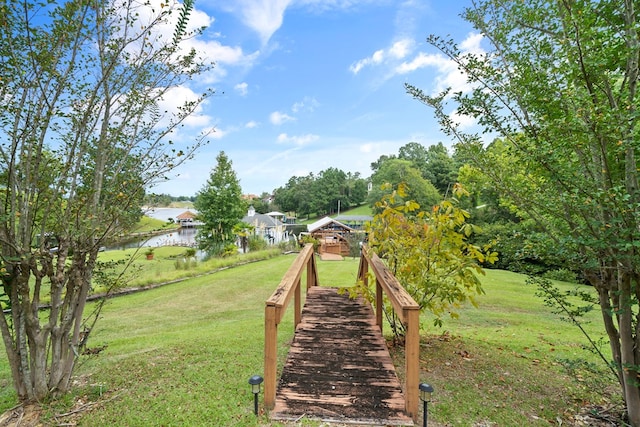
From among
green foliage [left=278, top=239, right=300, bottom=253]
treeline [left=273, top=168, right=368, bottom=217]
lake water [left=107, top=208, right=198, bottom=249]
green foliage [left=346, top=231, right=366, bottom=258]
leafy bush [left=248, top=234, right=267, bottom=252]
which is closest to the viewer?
lake water [left=107, top=208, right=198, bottom=249]

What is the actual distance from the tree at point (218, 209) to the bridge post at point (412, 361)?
19536mm

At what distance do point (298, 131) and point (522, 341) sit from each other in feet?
74.2

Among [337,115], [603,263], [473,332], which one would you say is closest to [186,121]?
[603,263]

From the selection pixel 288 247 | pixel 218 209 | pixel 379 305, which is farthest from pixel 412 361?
pixel 218 209

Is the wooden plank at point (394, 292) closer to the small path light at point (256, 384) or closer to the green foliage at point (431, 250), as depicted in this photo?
the green foliage at point (431, 250)

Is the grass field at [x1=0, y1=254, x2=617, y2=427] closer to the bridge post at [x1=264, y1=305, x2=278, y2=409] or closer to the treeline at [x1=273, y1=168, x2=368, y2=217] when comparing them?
the bridge post at [x1=264, y1=305, x2=278, y2=409]

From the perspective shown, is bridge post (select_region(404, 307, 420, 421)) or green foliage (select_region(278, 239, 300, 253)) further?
green foliage (select_region(278, 239, 300, 253))

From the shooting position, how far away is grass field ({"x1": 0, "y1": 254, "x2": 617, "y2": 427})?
2.41m

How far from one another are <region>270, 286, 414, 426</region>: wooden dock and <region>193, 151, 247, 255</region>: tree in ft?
59.2

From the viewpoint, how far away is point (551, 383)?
121 inches

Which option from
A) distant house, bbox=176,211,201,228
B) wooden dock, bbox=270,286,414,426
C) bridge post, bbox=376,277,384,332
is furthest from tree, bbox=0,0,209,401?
bridge post, bbox=376,277,384,332

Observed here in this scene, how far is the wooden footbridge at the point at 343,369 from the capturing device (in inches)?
90.1

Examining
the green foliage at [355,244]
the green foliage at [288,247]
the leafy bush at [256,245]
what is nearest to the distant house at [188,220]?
the leafy bush at [256,245]

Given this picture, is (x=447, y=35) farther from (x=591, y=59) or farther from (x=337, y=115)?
(x=337, y=115)
